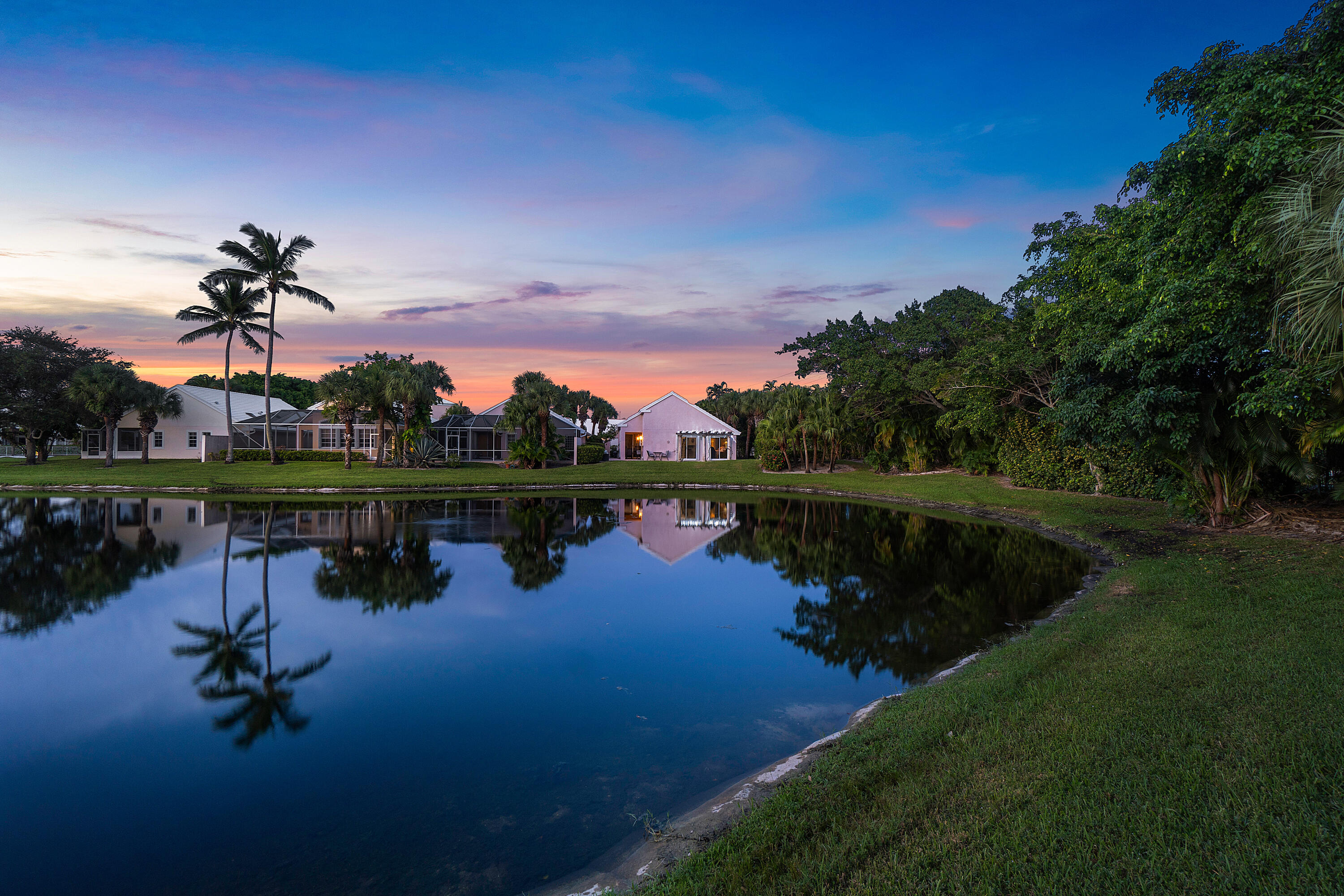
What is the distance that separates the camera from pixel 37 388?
1682 inches

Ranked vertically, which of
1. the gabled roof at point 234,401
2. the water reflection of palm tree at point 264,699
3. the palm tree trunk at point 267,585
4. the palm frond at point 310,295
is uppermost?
the palm frond at point 310,295

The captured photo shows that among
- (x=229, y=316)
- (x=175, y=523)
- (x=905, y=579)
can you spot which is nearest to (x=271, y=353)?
(x=229, y=316)

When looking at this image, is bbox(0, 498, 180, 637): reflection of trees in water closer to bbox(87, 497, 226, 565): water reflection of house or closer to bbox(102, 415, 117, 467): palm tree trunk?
bbox(87, 497, 226, 565): water reflection of house

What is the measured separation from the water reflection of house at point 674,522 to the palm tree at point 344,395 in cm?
1815

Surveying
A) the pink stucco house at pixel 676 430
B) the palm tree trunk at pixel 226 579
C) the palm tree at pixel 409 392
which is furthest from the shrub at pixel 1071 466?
the palm tree at pixel 409 392

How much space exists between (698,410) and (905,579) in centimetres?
3888

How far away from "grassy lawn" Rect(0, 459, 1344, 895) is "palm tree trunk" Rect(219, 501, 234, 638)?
8.97 meters

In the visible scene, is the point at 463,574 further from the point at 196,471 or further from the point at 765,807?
the point at 196,471

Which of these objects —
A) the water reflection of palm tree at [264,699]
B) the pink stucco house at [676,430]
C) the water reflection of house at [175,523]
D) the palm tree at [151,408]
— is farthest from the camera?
the pink stucco house at [676,430]

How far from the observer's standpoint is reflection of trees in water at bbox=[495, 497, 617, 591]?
44.2ft

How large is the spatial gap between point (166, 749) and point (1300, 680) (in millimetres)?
9708

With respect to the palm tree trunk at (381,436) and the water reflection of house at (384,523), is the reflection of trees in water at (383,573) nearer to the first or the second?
the water reflection of house at (384,523)

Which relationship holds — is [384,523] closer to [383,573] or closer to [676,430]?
[383,573]

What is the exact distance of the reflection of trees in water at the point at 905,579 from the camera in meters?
8.70
